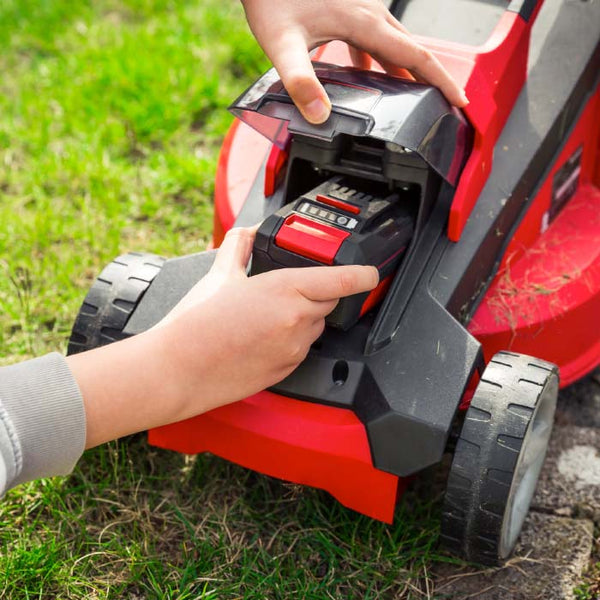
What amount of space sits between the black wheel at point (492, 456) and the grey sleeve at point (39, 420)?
1.50ft

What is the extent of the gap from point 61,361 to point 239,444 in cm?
29

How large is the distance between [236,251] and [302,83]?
0.78 ft

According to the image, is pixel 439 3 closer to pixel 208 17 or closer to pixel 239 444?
pixel 239 444

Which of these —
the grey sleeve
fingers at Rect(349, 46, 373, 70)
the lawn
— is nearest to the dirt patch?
the lawn

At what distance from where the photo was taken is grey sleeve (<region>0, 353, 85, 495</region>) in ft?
3.07

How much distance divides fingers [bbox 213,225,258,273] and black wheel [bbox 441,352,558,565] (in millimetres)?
342

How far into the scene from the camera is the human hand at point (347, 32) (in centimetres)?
114

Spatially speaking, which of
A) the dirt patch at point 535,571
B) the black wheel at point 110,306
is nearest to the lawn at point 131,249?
the dirt patch at point 535,571

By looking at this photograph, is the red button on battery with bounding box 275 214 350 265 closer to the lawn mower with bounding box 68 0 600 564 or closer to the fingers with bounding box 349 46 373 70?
the lawn mower with bounding box 68 0 600 564

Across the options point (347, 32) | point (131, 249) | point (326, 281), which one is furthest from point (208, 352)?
point (131, 249)

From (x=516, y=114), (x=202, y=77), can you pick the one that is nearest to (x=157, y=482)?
(x=516, y=114)

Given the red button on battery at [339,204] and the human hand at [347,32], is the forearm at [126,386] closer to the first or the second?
the red button on battery at [339,204]

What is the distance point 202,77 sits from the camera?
2197 millimetres

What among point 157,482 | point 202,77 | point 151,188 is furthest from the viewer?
point 202,77
